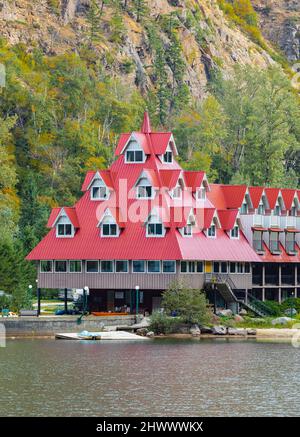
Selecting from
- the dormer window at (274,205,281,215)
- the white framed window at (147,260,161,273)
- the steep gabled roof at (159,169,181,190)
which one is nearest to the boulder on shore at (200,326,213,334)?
the white framed window at (147,260,161,273)

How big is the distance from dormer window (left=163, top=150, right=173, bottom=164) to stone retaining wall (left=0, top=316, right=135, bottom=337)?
1519cm

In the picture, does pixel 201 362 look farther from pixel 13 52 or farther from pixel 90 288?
pixel 13 52

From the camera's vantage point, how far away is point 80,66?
573 ft

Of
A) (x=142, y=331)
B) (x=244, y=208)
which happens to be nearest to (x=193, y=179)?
(x=244, y=208)

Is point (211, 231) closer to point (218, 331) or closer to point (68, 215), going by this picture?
point (68, 215)

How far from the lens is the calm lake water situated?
238ft

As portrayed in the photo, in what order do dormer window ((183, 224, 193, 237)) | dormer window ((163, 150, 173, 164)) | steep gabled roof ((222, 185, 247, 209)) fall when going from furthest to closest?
steep gabled roof ((222, 185, 247, 209)), dormer window ((163, 150, 173, 164)), dormer window ((183, 224, 193, 237))

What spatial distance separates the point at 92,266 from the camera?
388ft

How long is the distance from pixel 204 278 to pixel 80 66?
61355 millimetres

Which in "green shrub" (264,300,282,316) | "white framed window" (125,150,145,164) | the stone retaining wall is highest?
"white framed window" (125,150,145,164)

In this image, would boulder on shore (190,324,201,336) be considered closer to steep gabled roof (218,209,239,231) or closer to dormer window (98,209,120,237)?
dormer window (98,209,120,237)

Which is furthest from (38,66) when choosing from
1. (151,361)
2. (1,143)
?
(151,361)

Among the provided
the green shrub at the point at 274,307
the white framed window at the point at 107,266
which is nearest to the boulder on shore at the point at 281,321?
the green shrub at the point at 274,307

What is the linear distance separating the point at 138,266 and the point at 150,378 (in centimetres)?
3308
